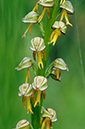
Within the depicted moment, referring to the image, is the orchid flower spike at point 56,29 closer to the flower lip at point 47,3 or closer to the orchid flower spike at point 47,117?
the flower lip at point 47,3

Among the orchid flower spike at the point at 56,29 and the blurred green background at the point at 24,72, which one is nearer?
the orchid flower spike at the point at 56,29

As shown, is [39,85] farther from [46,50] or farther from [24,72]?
[24,72]

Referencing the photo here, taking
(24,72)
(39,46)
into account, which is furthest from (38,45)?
(24,72)

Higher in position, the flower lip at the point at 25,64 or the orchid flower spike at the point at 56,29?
the orchid flower spike at the point at 56,29

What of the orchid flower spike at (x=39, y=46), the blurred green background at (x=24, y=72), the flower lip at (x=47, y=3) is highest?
the flower lip at (x=47, y=3)

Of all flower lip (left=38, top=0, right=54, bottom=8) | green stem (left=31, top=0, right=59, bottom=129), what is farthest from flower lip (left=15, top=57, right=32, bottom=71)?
flower lip (left=38, top=0, right=54, bottom=8)

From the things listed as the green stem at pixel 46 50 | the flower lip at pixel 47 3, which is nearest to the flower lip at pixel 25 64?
the green stem at pixel 46 50

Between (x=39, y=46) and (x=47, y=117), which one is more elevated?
(x=39, y=46)

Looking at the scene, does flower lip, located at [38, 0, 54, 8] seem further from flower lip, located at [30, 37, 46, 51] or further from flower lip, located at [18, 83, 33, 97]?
flower lip, located at [18, 83, 33, 97]
